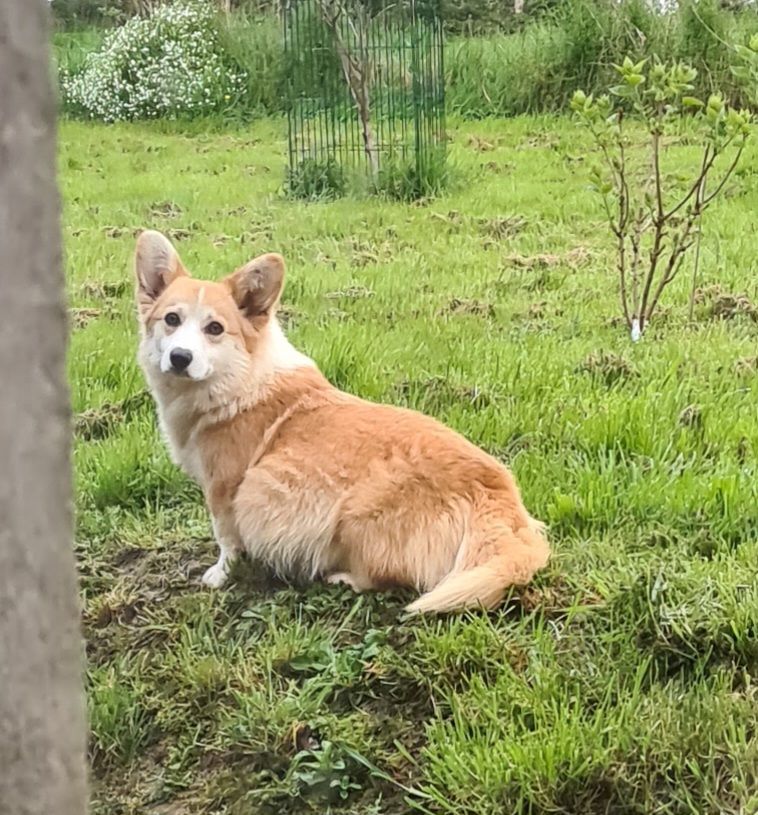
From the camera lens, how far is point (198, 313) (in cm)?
232

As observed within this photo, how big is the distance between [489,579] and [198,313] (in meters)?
0.86

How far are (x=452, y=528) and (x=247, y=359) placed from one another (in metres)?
0.63

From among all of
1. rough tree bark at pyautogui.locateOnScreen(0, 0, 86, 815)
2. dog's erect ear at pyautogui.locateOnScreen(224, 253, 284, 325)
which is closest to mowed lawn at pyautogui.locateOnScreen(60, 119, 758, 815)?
dog's erect ear at pyautogui.locateOnScreen(224, 253, 284, 325)

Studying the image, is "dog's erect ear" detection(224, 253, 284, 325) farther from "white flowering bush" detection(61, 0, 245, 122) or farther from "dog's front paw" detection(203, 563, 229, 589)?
"white flowering bush" detection(61, 0, 245, 122)

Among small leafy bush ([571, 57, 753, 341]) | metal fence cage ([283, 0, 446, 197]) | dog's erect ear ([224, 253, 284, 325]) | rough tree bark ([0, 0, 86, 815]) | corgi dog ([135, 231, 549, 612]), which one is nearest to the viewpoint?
rough tree bark ([0, 0, 86, 815])

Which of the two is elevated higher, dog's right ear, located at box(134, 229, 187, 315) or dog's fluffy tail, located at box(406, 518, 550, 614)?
dog's right ear, located at box(134, 229, 187, 315)

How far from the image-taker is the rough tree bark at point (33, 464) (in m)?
0.77

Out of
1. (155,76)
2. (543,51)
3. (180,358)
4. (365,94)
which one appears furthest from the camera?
(155,76)

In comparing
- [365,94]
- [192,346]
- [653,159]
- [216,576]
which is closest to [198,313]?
[192,346]

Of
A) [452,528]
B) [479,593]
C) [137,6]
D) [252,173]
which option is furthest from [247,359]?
[137,6]

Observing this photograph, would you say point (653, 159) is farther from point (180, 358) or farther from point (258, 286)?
point (180, 358)

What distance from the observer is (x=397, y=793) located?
1.68 meters

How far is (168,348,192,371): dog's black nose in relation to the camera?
7.37ft

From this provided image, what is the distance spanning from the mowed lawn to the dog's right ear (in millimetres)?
557
